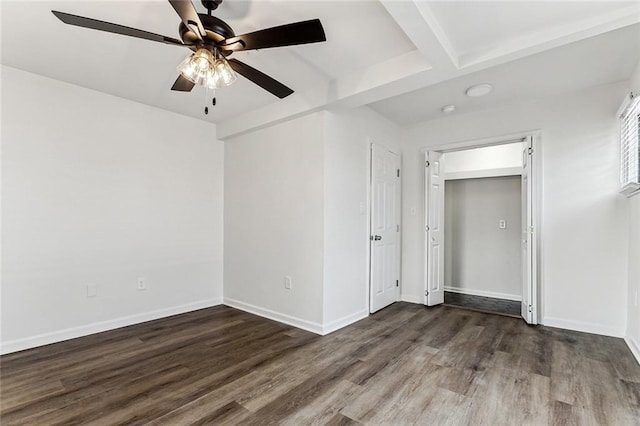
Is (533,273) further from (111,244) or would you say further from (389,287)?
(111,244)

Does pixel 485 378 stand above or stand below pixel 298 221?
below

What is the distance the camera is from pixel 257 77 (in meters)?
2.16

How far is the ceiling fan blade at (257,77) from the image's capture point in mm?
2055

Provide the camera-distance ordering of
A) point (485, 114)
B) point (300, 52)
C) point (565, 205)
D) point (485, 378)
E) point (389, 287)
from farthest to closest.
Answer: point (389, 287) < point (485, 114) < point (565, 205) < point (300, 52) < point (485, 378)

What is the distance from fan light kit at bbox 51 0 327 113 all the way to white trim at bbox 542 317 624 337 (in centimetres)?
360

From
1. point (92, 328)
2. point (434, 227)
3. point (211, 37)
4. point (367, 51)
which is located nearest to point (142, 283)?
point (92, 328)

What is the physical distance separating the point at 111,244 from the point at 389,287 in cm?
331

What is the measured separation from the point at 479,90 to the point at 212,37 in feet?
8.65

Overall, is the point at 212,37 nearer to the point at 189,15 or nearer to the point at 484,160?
the point at 189,15

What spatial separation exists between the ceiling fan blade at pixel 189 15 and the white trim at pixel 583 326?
161 inches

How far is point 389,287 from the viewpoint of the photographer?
4180 mm

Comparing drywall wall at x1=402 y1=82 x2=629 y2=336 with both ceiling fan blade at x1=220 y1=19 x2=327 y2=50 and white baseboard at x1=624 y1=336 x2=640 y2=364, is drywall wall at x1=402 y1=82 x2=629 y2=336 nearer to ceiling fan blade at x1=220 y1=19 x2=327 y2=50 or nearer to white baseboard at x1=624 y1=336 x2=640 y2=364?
white baseboard at x1=624 y1=336 x2=640 y2=364

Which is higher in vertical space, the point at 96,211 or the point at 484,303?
the point at 96,211

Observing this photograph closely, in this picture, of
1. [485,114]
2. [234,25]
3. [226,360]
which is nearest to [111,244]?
[226,360]
